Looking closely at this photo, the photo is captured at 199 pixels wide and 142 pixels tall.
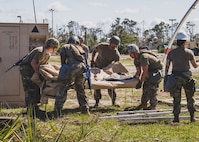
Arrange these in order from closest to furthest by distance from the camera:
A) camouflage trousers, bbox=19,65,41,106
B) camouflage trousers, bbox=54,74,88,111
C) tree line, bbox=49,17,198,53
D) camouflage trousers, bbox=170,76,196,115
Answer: camouflage trousers, bbox=170,76,196,115
camouflage trousers, bbox=54,74,88,111
camouflage trousers, bbox=19,65,41,106
tree line, bbox=49,17,198,53

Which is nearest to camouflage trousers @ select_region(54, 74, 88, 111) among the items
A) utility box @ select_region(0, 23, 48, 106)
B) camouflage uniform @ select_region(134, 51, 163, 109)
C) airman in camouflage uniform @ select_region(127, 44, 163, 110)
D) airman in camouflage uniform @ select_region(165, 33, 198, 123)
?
airman in camouflage uniform @ select_region(127, 44, 163, 110)

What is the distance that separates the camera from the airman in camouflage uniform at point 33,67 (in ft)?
31.0

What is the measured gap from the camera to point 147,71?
965cm

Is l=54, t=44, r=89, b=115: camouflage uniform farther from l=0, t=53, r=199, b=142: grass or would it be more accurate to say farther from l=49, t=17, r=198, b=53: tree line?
l=49, t=17, r=198, b=53: tree line

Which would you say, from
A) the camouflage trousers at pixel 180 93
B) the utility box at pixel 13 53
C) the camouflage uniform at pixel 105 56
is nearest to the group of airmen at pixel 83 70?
the camouflage trousers at pixel 180 93

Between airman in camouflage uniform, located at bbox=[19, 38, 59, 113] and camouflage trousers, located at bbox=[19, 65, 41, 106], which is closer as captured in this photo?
airman in camouflage uniform, located at bbox=[19, 38, 59, 113]

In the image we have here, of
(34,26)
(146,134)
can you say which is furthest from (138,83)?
(34,26)

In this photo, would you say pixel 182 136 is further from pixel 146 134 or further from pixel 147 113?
pixel 147 113

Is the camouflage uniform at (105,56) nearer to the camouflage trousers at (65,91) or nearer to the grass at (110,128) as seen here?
the grass at (110,128)

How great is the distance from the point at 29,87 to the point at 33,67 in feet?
1.97

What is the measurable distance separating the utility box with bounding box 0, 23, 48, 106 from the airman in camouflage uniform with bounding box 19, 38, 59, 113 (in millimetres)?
1608

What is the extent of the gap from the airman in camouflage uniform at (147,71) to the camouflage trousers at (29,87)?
213 centimetres

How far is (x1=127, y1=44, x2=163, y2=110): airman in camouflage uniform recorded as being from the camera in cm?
955

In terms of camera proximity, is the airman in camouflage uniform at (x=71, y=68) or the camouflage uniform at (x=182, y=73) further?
the airman in camouflage uniform at (x=71, y=68)
